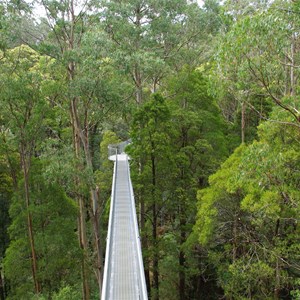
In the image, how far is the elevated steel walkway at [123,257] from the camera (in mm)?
7180

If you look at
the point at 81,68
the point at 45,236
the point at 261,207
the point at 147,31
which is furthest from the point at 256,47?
the point at 147,31

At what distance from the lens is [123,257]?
8.83 meters

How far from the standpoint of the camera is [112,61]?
13656mm

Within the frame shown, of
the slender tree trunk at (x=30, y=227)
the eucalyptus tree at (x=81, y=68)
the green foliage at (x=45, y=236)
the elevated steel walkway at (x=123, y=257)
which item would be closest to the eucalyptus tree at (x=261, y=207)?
the elevated steel walkway at (x=123, y=257)

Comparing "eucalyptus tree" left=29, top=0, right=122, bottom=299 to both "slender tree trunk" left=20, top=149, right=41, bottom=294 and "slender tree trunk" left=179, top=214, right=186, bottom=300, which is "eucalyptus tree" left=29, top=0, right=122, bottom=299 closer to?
"slender tree trunk" left=20, top=149, right=41, bottom=294

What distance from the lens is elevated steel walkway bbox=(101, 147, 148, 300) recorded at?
7.18 m

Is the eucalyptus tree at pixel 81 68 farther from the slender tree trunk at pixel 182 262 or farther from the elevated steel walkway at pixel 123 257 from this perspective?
the slender tree trunk at pixel 182 262

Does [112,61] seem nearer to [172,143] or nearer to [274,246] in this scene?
[172,143]

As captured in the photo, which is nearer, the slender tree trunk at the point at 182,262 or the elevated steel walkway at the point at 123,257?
the elevated steel walkway at the point at 123,257

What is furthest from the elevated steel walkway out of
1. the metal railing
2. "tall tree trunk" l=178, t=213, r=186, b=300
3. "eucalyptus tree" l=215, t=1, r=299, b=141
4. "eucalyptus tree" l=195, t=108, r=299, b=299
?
the metal railing

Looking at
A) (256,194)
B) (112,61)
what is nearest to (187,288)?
(256,194)

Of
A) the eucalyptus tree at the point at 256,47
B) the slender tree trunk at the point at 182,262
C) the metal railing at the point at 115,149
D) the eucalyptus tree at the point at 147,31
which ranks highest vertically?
the eucalyptus tree at the point at 147,31

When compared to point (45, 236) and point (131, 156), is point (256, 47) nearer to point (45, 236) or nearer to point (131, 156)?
point (131, 156)

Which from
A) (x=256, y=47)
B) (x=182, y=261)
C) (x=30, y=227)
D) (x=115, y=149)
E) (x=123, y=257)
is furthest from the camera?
(x=115, y=149)
